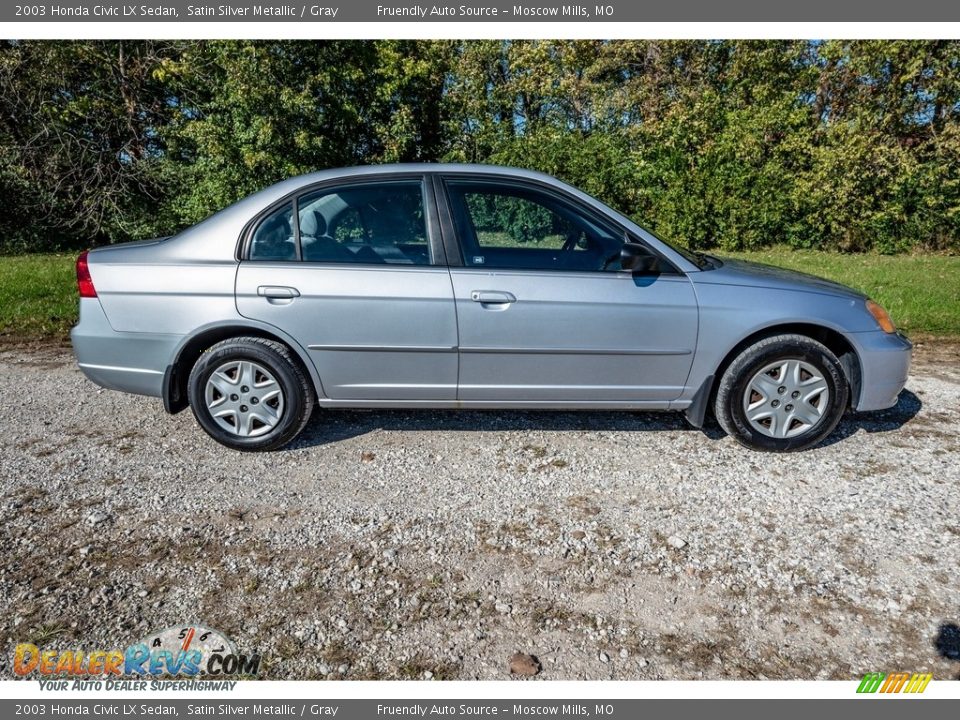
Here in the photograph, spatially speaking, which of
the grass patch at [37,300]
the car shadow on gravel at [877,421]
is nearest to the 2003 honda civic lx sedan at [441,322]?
the car shadow on gravel at [877,421]

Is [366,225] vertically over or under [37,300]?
over

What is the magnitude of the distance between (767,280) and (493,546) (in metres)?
2.43

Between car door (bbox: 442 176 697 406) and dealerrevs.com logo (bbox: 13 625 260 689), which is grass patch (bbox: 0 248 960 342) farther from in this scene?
dealerrevs.com logo (bbox: 13 625 260 689)

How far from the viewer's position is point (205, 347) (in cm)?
405

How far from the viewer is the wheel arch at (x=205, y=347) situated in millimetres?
3873

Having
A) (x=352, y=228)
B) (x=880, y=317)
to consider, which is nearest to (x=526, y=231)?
(x=352, y=228)

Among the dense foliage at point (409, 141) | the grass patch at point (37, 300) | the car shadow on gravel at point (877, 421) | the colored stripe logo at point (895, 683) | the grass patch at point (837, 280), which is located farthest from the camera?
the dense foliage at point (409, 141)

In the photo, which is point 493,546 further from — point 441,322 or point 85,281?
point 85,281

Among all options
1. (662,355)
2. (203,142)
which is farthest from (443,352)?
(203,142)

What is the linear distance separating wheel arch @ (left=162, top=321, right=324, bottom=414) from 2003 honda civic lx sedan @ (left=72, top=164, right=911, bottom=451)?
0.01 metres

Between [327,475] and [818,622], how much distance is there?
2.53 meters

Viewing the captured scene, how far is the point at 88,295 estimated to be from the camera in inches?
156

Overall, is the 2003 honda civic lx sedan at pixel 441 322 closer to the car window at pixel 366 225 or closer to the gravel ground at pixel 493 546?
the car window at pixel 366 225

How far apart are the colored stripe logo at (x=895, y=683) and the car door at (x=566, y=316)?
2.01m
